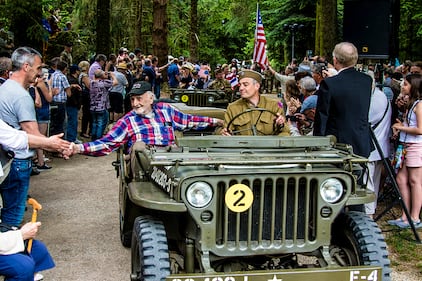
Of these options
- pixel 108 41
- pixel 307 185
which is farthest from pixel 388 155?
pixel 108 41

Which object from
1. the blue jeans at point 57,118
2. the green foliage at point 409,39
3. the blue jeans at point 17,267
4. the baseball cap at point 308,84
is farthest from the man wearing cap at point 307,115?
the green foliage at point 409,39

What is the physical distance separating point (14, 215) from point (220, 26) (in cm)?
5201

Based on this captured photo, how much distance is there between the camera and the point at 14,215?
5996 mm

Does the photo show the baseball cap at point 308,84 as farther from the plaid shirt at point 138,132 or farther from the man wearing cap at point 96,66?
the man wearing cap at point 96,66

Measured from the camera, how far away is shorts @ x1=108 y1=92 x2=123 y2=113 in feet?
52.8

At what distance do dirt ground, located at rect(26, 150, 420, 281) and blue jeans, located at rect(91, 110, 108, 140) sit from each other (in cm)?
216

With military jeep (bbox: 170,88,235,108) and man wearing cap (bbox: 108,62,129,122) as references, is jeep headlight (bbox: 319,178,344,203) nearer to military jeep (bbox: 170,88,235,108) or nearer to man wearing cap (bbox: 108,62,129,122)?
military jeep (bbox: 170,88,235,108)

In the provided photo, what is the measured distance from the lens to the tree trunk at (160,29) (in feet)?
71.5

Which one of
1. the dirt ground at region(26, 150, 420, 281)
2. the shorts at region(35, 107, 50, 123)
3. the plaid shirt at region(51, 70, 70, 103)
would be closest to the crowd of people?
the dirt ground at region(26, 150, 420, 281)

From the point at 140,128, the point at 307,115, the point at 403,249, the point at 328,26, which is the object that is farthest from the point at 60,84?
the point at 328,26

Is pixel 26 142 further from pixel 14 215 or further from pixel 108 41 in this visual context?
pixel 108 41

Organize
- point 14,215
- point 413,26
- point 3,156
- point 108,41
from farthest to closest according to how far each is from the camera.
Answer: point 413,26 → point 108,41 → point 14,215 → point 3,156

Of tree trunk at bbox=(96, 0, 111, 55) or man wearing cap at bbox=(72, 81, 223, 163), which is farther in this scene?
tree trunk at bbox=(96, 0, 111, 55)

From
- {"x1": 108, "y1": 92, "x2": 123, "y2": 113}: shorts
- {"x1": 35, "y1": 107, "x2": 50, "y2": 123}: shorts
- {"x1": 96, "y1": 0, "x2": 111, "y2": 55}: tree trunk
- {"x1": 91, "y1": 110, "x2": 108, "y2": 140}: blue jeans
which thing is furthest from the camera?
{"x1": 96, "y1": 0, "x2": 111, "y2": 55}: tree trunk
